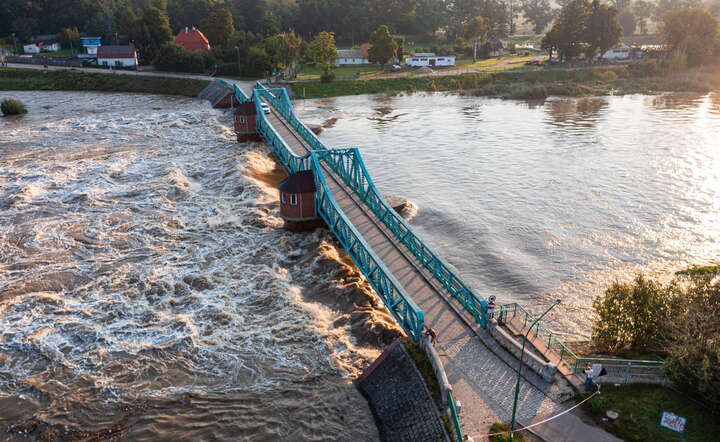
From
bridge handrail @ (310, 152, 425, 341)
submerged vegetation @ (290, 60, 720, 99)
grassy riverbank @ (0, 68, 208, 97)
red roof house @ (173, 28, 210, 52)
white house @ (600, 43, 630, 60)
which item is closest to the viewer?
bridge handrail @ (310, 152, 425, 341)

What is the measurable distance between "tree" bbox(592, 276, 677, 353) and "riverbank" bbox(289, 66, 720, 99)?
7124 cm

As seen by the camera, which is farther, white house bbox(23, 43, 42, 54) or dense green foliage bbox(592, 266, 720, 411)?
white house bbox(23, 43, 42, 54)

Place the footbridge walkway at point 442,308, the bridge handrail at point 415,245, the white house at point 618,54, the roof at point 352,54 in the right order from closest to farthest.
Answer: the footbridge walkway at point 442,308 → the bridge handrail at point 415,245 → the roof at point 352,54 → the white house at point 618,54

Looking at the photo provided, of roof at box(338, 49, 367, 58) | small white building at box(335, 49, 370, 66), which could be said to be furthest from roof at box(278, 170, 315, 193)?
roof at box(338, 49, 367, 58)

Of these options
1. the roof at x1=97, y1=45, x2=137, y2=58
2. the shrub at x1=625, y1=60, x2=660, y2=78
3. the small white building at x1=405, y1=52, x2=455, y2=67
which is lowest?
the shrub at x1=625, y1=60, x2=660, y2=78

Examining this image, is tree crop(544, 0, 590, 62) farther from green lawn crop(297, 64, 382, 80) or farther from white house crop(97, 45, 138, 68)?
white house crop(97, 45, 138, 68)

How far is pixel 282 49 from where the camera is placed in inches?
3792

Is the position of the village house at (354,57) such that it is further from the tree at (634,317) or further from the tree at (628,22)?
the tree at (628,22)

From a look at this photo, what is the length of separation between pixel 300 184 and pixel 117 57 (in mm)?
84795

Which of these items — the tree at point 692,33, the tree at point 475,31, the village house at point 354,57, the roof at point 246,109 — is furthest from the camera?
the tree at point 475,31

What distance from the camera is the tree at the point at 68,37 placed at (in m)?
121

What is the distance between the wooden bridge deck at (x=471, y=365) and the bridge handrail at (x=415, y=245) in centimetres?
33

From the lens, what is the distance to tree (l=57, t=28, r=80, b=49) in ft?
398

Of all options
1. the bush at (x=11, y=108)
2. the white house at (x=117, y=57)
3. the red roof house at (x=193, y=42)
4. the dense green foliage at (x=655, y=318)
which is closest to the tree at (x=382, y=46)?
the red roof house at (x=193, y=42)
